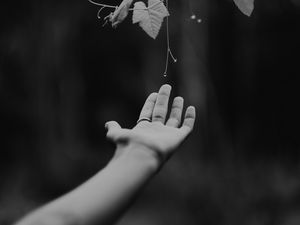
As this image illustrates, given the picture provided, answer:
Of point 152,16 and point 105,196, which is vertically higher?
point 152,16

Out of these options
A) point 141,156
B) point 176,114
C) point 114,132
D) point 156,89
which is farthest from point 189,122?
point 156,89

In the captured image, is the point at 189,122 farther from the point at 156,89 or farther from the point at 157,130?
the point at 156,89

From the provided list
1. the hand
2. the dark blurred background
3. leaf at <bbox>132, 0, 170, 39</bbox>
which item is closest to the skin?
the hand

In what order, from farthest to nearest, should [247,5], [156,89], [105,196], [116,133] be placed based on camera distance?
1. [156,89]
2. [247,5]
3. [116,133]
4. [105,196]

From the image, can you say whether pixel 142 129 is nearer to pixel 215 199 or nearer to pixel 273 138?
pixel 215 199

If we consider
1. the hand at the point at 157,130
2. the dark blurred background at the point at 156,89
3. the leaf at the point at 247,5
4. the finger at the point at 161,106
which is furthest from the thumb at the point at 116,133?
the dark blurred background at the point at 156,89

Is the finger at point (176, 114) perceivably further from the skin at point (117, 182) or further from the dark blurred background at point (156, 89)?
the dark blurred background at point (156, 89)
